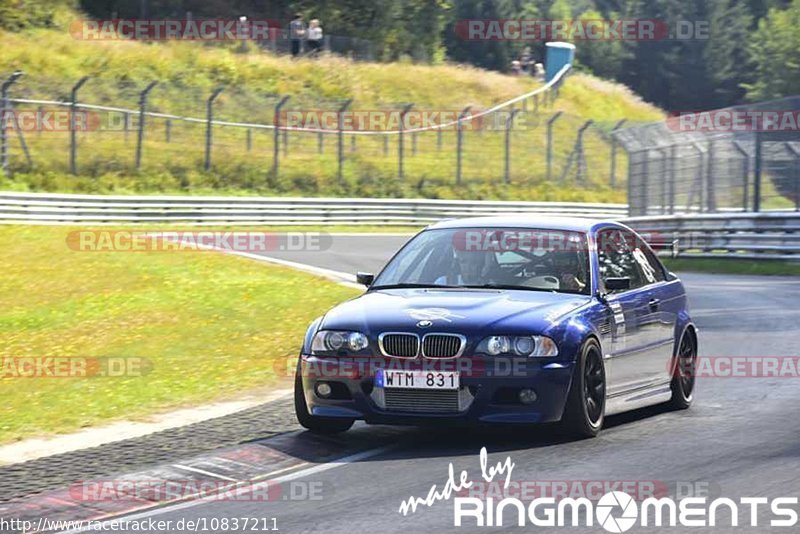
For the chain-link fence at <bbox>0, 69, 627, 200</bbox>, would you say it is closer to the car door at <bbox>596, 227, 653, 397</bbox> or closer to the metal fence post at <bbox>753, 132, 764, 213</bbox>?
the metal fence post at <bbox>753, 132, 764, 213</bbox>

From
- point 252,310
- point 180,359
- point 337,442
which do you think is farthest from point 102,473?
point 252,310

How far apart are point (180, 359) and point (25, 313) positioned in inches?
178

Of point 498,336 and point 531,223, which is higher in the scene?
point 531,223

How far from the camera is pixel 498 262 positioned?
10.2 metres

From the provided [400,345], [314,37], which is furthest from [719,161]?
[314,37]

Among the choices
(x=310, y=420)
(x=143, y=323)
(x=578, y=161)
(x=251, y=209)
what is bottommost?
(x=251, y=209)

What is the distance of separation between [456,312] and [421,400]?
595 mm

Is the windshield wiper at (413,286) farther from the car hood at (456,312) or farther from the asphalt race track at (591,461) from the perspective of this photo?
the asphalt race track at (591,461)

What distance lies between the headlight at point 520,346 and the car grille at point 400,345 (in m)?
0.39

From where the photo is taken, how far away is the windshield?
10.0 meters

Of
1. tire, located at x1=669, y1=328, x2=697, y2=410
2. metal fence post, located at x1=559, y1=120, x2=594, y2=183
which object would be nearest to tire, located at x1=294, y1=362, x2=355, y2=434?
tire, located at x1=669, y1=328, x2=697, y2=410

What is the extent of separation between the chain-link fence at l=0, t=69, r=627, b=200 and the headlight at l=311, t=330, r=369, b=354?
25.7m

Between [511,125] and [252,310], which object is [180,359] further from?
[511,125]

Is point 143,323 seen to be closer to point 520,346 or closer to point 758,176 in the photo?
point 520,346
